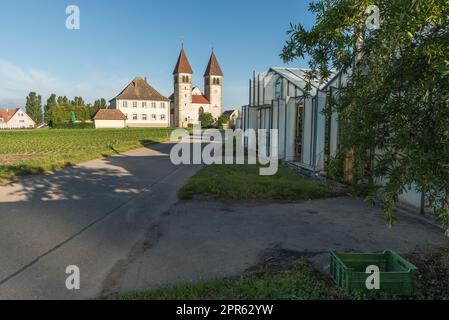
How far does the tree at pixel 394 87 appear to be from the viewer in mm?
2855

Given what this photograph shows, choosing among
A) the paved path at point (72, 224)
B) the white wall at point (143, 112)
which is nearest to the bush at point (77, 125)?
the white wall at point (143, 112)

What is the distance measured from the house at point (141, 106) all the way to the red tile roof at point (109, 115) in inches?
109

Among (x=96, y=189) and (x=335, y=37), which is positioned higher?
(x=335, y=37)

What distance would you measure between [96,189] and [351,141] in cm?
887

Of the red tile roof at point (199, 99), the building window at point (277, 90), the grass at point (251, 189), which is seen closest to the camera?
the grass at point (251, 189)

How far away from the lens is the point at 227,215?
316 inches

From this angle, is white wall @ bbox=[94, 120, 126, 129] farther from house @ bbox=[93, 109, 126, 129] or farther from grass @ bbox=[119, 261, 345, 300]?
grass @ bbox=[119, 261, 345, 300]

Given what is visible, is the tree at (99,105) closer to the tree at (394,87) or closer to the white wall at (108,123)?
the white wall at (108,123)

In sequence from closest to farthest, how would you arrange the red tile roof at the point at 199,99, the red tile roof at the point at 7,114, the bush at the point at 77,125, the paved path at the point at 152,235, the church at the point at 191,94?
the paved path at the point at 152,235 → the bush at the point at 77,125 → the church at the point at 191,94 → the red tile roof at the point at 199,99 → the red tile roof at the point at 7,114

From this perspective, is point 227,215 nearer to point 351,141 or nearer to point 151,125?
point 351,141

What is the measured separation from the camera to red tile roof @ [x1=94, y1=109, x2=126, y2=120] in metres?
80.3

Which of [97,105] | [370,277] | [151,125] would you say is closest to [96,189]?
[370,277]
